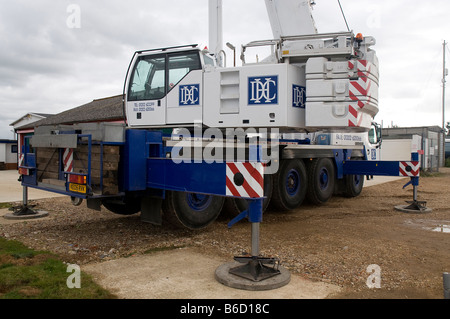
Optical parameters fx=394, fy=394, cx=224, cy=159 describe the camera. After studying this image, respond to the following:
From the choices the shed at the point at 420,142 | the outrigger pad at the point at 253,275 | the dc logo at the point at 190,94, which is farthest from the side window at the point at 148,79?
the shed at the point at 420,142

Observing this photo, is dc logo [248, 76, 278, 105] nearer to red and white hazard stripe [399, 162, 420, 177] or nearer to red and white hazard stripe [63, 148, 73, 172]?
red and white hazard stripe [63, 148, 73, 172]

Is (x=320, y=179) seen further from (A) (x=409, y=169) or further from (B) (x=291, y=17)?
(B) (x=291, y=17)

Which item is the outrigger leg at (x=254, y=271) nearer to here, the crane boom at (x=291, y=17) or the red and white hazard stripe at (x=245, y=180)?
the red and white hazard stripe at (x=245, y=180)

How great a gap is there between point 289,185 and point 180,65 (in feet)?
11.7

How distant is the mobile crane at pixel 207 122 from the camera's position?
5.04m

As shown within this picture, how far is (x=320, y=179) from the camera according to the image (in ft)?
31.8

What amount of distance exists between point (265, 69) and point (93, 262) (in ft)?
11.8

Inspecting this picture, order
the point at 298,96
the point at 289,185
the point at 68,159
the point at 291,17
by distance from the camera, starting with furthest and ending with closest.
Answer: the point at 289,185
the point at 291,17
the point at 298,96
the point at 68,159

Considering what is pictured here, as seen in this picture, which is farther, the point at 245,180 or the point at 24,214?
the point at 24,214

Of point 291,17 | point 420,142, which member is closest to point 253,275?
point 291,17

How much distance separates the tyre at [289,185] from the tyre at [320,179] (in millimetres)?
377

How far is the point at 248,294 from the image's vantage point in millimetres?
3727

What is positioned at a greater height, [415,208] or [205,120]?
[205,120]

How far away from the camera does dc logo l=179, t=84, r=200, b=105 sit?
6.32 metres
